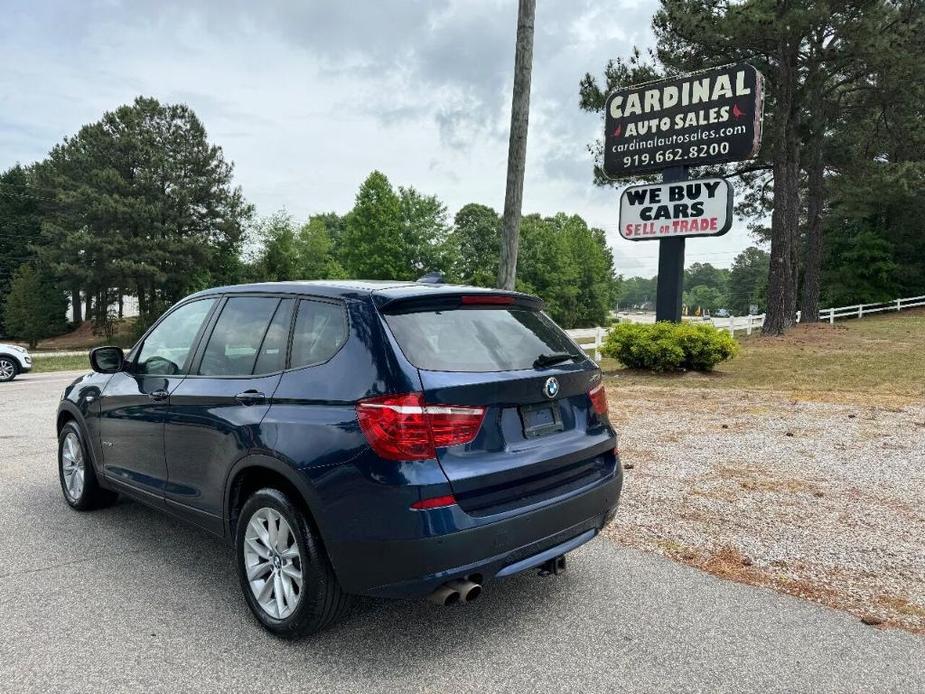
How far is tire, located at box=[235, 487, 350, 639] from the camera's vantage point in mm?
2916

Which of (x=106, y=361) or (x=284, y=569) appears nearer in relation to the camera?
(x=284, y=569)

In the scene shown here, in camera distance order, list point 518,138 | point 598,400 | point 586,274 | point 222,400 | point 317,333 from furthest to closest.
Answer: point 586,274 → point 518,138 → point 598,400 → point 222,400 → point 317,333

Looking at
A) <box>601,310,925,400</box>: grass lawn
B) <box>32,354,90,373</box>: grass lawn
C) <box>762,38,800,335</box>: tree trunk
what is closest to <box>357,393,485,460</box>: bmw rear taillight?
<box>601,310,925,400</box>: grass lawn

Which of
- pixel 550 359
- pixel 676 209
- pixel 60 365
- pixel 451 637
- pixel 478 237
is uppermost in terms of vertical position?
pixel 478 237

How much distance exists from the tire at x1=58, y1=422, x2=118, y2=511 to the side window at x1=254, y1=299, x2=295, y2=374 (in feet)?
7.44

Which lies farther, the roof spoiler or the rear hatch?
the roof spoiler

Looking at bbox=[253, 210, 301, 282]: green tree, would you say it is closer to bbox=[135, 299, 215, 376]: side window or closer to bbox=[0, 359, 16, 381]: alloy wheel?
bbox=[0, 359, 16, 381]: alloy wheel

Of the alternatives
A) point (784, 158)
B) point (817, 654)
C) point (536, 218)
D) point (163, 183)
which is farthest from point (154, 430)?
point (536, 218)

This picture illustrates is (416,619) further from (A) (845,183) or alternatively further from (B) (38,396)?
(A) (845,183)

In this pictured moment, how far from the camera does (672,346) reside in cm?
1297

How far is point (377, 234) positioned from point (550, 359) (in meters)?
49.5

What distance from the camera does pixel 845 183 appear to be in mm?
27953

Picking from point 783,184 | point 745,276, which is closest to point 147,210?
point 783,184

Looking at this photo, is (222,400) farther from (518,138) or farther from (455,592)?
(518,138)
